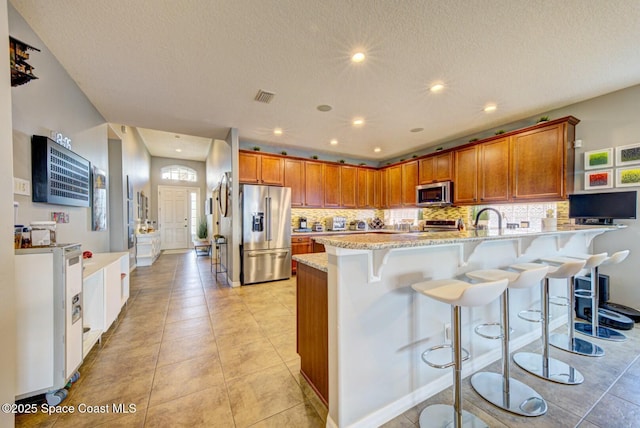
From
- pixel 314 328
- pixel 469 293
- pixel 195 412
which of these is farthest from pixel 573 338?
pixel 195 412

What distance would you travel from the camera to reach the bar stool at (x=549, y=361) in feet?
6.13

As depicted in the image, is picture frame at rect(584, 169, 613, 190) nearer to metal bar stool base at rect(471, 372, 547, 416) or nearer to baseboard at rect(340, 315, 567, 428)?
baseboard at rect(340, 315, 567, 428)

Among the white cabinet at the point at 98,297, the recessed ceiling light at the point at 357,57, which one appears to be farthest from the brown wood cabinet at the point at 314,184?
the white cabinet at the point at 98,297

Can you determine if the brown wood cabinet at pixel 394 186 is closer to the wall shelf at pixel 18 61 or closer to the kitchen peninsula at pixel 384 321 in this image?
the kitchen peninsula at pixel 384 321

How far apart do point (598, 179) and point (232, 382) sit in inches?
184

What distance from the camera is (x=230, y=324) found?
2.85 meters

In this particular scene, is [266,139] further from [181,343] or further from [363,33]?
[181,343]

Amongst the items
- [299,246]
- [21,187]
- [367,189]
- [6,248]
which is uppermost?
[367,189]

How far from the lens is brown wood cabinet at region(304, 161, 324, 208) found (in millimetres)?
5414

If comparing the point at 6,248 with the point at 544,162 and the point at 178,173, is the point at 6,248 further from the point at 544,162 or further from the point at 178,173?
the point at 178,173

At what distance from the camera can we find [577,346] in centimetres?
229

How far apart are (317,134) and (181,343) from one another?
370cm

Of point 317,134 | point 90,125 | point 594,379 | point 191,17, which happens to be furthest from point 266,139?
point 594,379

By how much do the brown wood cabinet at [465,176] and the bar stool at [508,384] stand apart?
2942mm
